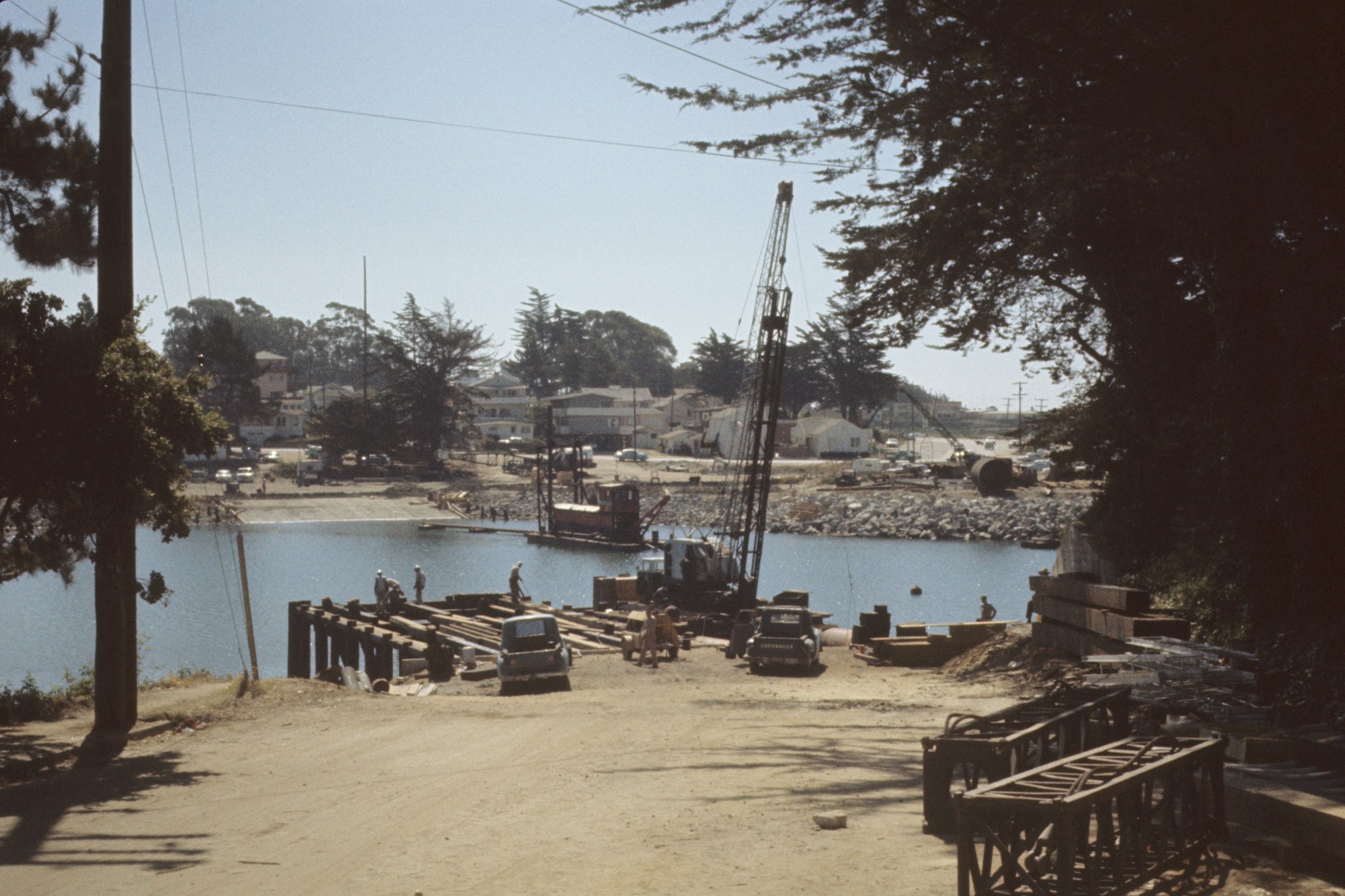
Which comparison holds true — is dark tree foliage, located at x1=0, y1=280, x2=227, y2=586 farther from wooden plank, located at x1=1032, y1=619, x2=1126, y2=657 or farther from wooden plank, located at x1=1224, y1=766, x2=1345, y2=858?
wooden plank, located at x1=1032, y1=619, x2=1126, y2=657

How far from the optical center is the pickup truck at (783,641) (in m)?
23.6

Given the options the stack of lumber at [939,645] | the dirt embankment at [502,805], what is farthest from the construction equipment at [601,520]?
the dirt embankment at [502,805]

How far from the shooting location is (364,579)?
63094 mm

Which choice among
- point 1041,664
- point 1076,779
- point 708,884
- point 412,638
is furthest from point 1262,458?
point 412,638

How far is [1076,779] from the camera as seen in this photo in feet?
21.1

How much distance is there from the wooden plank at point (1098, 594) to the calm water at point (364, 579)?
77.2ft

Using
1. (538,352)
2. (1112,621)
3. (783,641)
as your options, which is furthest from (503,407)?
(1112,621)

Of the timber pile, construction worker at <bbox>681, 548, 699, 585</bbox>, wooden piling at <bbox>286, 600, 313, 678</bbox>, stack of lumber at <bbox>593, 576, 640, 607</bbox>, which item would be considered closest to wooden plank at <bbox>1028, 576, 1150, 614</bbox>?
the timber pile

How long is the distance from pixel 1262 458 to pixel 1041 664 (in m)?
8.35

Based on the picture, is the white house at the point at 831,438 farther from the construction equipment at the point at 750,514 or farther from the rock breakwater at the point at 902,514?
the construction equipment at the point at 750,514

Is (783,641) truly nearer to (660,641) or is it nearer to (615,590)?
(660,641)

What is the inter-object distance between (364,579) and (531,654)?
43414mm

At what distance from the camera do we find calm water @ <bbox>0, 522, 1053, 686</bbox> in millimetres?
41844

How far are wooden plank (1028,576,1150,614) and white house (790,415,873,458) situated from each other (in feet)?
315
